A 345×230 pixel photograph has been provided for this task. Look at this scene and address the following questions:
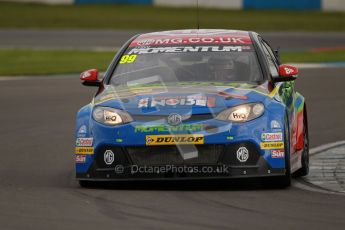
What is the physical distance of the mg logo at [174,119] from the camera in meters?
9.11

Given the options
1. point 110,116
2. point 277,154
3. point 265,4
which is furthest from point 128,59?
point 265,4

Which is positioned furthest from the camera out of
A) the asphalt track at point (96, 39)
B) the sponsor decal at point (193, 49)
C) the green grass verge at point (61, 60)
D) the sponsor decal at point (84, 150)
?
the asphalt track at point (96, 39)

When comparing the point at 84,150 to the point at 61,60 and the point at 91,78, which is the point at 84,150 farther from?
the point at 61,60

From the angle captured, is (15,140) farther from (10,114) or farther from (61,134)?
(10,114)

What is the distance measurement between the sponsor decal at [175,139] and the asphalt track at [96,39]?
22451mm

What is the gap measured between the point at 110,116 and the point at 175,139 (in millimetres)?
628

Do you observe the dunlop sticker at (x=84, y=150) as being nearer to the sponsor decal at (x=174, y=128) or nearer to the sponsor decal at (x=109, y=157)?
the sponsor decal at (x=109, y=157)

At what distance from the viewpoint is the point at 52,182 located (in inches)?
390

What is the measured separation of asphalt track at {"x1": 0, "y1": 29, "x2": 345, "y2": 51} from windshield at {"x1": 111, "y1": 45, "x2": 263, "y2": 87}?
2109 cm

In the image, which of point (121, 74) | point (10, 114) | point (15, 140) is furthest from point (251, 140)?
point (10, 114)

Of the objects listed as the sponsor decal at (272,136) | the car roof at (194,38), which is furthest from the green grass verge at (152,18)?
the sponsor decal at (272,136)

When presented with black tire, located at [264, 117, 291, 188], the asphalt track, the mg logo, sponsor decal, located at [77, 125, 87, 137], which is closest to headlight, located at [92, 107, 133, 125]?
sponsor decal, located at [77, 125, 87, 137]

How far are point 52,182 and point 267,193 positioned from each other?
1979mm

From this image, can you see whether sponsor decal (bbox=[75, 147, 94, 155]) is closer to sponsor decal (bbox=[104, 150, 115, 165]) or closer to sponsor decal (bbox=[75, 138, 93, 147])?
sponsor decal (bbox=[75, 138, 93, 147])
